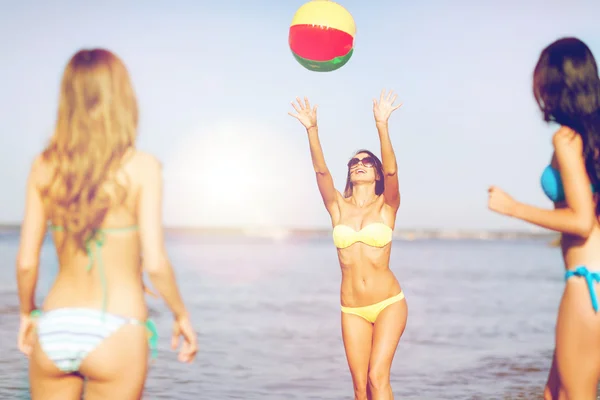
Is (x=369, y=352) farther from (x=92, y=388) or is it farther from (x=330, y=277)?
(x=330, y=277)

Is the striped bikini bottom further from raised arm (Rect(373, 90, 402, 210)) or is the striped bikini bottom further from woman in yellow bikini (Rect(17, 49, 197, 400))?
raised arm (Rect(373, 90, 402, 210))

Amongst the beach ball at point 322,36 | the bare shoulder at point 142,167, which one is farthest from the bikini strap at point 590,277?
the beach ball at point 322,36

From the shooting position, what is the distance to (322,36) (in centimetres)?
659

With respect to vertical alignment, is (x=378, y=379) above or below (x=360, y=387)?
above

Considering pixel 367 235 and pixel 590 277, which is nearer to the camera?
pixel 590 277

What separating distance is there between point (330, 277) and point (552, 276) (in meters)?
9.14

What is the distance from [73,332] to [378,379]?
9.99 feet

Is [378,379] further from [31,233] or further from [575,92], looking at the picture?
[31,233]

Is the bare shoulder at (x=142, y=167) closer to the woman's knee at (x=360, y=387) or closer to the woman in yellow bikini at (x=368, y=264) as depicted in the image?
the woman in yellow bikini at (x=368, y=264)

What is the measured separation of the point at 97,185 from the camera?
3.17 meters

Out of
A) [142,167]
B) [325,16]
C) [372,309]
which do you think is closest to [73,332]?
[142,167]

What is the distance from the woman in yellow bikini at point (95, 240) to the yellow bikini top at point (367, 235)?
2.90 m

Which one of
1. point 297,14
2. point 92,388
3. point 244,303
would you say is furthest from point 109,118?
point 244,303

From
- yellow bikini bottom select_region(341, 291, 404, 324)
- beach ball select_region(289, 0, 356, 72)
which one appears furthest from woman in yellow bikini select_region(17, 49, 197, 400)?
beach ball select_region(289, 0, 356, 72)
